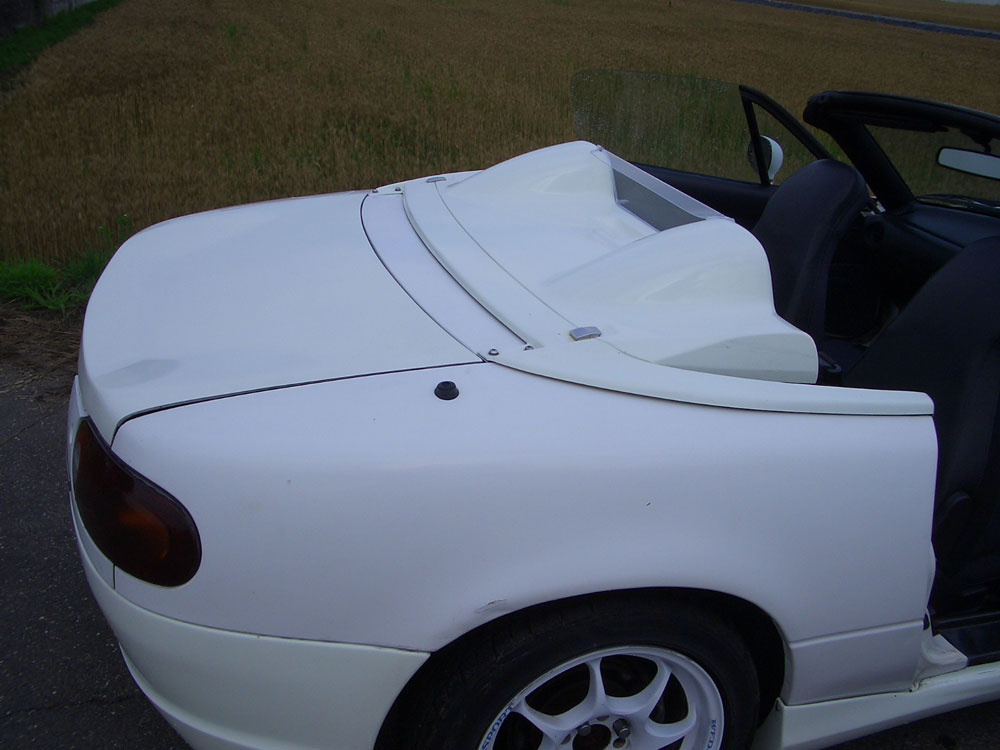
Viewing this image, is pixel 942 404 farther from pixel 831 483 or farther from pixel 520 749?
pixel 520 749

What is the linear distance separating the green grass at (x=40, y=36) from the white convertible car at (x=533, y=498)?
12.1 metres

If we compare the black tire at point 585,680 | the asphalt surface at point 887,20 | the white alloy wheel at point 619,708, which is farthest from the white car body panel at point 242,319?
the asphalt surface at point 887,20

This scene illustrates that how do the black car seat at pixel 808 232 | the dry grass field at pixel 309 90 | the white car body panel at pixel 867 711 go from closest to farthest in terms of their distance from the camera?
1. the white car body panel at pixel 867 711
2. the black car seat at pixel 808 232
3. the dry grass field at pixel 309 90

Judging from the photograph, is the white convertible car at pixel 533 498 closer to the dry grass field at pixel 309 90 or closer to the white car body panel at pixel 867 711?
the white car body panel at pixel 867 711

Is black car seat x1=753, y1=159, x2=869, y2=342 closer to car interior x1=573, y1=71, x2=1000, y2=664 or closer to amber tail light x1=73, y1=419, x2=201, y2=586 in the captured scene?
car interior x1=573, y1=71, x2=1000, y2=664

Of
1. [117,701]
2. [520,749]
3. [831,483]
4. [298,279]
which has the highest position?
[298,279]

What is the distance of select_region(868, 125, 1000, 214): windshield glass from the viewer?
2.69m

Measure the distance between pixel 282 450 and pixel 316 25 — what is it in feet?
52.0

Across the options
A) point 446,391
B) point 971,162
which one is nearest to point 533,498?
point 446,391

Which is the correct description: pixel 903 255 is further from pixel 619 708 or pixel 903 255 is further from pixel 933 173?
pixel 619 708

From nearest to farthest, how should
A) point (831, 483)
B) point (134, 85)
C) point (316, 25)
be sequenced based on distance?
point (831, 483) → point (134, 85) → point (316, 25)

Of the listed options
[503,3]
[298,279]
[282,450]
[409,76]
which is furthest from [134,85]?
[503,3]

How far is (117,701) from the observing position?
2096mm

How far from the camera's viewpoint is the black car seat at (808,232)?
2258 mm
